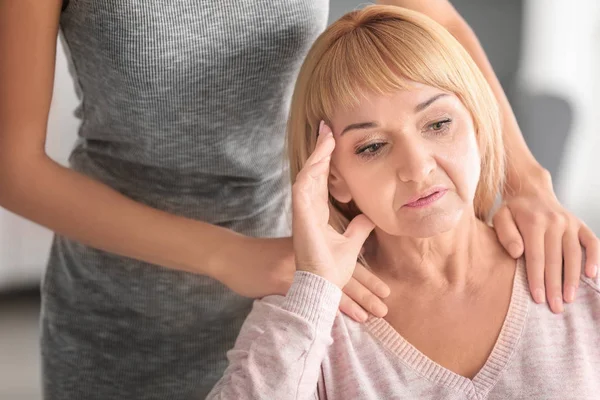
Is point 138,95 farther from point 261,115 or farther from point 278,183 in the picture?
point 278,183

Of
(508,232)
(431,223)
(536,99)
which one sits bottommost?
(536,99)

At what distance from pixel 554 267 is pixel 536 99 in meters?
2.20

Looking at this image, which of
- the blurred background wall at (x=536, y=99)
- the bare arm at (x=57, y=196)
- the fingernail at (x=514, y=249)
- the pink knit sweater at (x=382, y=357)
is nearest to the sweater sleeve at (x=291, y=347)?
the pink knit sweater at (x=382, y=357)

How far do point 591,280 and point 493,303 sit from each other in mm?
166

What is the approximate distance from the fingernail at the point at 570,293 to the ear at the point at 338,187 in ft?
1.30

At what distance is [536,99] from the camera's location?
140 inches

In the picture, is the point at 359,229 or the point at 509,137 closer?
the point at 359,229

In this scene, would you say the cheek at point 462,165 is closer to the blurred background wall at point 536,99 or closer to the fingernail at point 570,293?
the fingernail at point 570,293

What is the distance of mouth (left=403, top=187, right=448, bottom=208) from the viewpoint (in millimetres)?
1413

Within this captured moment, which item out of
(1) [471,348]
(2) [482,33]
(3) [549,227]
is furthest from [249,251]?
(2) [482,33]

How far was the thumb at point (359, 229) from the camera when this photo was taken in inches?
59.6

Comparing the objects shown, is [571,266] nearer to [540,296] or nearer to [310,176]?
[540,296]

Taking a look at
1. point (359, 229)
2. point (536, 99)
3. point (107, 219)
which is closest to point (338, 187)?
point (359, 229)

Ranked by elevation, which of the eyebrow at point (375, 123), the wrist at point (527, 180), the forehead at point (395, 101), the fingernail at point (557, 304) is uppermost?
the forehead at point (395, 101)
